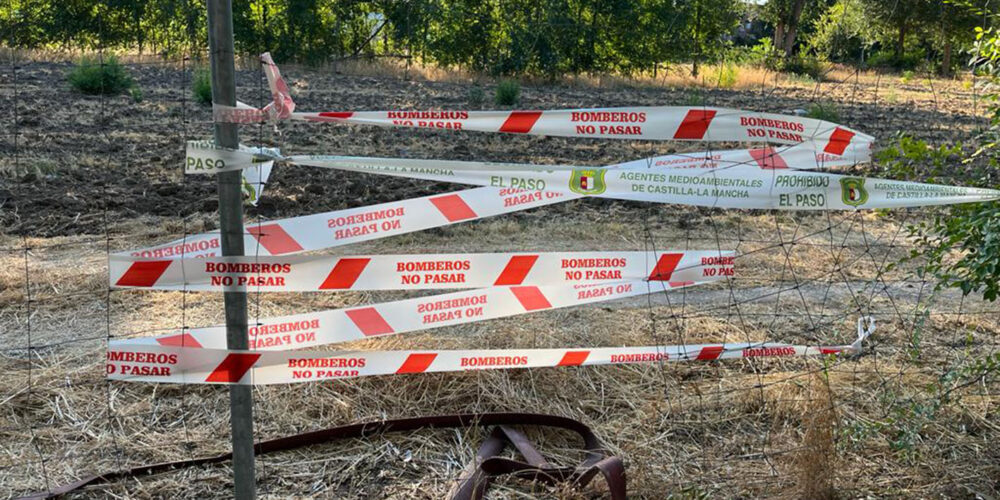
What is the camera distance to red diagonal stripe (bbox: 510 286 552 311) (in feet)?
12.6

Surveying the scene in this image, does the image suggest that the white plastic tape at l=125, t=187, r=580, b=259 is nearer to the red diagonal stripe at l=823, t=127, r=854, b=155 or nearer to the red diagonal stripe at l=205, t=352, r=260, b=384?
the red diagonal stripe at l=205, t=352, r=260, b=384

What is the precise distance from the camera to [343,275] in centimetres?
344

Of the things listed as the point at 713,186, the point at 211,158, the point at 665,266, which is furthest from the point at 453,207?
the point at 211,158

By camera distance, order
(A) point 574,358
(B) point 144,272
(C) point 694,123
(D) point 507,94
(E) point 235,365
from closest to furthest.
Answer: (E) point 235,365
(B) point 144,272
(C) point 694,123
(A) point 574,358
(D) point 507,94

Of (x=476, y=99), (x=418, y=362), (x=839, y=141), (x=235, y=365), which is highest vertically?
(x=839, y=141)

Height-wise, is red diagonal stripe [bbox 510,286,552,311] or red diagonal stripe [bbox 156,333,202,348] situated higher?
red diagonal stripe [bbox 510,286,552,311]

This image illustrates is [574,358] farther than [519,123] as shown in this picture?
Yes

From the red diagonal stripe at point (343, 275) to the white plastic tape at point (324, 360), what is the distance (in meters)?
0.30

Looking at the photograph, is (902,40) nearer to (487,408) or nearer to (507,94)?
(507,94)

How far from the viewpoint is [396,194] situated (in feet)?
32.9

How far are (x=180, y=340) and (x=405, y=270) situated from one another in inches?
38.7

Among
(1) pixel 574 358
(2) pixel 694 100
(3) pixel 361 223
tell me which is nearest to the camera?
(3) pixel 361 223

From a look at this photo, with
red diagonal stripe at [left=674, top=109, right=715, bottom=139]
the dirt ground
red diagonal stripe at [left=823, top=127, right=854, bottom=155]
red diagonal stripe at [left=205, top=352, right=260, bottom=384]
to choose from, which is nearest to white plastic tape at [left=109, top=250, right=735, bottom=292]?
red diagonal stripe at [left=205, top=352, right=260, bottom=384]

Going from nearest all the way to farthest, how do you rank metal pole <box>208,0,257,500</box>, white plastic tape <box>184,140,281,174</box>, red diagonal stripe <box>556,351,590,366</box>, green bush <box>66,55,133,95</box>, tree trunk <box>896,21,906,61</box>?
1. metal pole <box>208,0,257,500</box>
2. white plastic tape <box>184,140,281,174</box>
3. red diagonal stripe <box>556,351,590,366</box>
4. green bush <box>66,55,133,95</box>
5. tree trunk <box>896,21,906,61</box>
